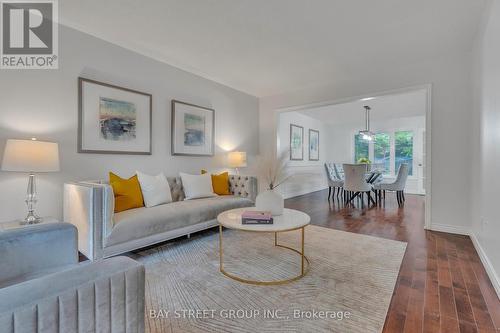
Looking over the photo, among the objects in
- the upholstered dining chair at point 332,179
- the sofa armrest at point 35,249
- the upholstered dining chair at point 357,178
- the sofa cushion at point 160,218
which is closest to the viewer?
the sofa armrest at point 35,249

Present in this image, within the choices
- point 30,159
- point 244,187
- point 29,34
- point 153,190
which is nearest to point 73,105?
point 29,34

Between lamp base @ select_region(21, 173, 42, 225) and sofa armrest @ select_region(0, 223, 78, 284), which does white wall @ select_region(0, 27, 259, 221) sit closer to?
lamp base @ select_region(21, 173, 42, 225)

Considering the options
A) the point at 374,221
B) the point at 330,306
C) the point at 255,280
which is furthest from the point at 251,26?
the point at 374,221

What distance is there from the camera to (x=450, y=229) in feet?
10.9

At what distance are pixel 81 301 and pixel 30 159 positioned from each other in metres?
1.92

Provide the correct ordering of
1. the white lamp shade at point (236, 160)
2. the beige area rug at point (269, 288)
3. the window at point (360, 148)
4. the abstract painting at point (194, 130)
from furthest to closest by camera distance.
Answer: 1. the window at point (360, 148)
2. the white lamp shade at point (236, 160)
3. the abstract painting at point (194, 130)
4. the beige area rug at point (269, 288)

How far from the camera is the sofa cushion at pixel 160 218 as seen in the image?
2293mm

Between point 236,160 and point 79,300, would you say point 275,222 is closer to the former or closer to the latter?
point 79,300

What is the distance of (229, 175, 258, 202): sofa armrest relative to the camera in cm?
376

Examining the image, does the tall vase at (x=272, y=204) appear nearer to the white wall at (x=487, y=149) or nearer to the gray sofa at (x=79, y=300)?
the gray sofa at (x=79, y=300)

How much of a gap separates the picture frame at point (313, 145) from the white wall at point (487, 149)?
15.3ft

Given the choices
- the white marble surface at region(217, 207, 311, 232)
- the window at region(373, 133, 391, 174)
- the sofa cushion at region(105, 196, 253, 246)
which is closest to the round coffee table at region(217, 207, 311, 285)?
the white marble surface at region(217, 207, 311, 232)

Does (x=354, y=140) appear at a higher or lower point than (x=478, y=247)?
higher

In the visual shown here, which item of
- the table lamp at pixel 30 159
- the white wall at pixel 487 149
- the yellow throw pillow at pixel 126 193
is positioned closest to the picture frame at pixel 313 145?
the white wall at pixel 487 149
